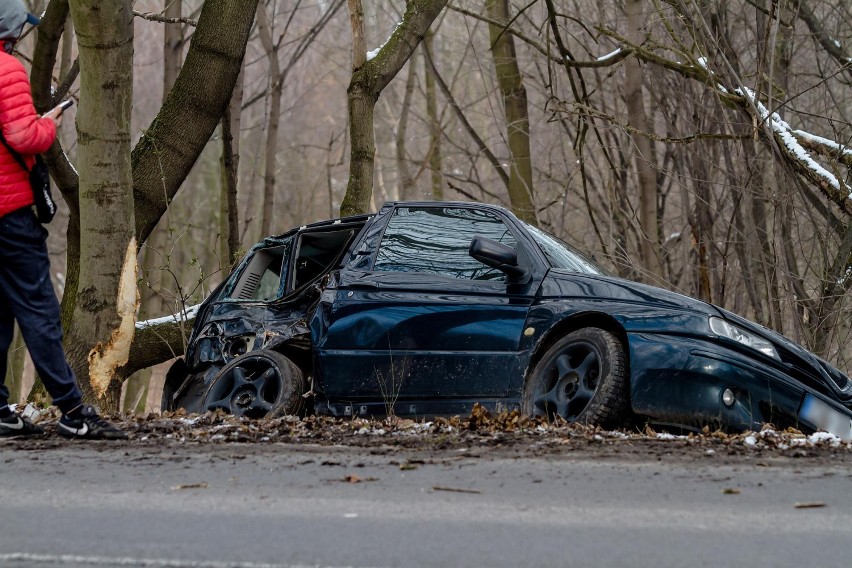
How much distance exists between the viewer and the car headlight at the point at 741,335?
641 centimetres

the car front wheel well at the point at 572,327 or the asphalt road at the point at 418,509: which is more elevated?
the car front wheel well at the point at 572,327

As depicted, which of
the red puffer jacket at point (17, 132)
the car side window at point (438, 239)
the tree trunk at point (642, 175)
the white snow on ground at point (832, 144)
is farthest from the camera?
the tree trunk at point (642, 175)

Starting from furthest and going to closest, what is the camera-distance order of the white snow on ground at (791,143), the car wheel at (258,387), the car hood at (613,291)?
the white snow on ground at (791,143) → the car wheel at (258,387) → the car hood at (613,291)

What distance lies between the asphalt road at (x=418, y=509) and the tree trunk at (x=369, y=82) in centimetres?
638

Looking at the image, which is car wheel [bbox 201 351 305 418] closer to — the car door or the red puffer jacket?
the car door

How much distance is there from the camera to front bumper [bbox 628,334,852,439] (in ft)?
20.4

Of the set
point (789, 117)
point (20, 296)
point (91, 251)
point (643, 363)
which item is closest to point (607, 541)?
point (643, 363)

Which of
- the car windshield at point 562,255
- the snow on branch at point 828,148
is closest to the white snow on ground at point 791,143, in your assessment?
the snow on branch at point 828,148

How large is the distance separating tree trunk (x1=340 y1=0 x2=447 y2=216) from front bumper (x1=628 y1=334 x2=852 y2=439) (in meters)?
5.88

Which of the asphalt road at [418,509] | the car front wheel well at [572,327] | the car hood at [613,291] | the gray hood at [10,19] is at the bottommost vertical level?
the asphalt road at [418,509]

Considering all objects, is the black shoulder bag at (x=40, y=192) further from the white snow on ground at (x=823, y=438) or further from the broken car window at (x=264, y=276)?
the white snow on ground at (x=823, y=438)

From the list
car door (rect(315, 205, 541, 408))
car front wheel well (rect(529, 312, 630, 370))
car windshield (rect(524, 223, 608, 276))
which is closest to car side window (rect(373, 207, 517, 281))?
car door (rect(315, 205, 541, 408))

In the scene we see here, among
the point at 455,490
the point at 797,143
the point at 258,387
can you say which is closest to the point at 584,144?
the point at 797,143

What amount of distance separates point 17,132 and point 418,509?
331cm
